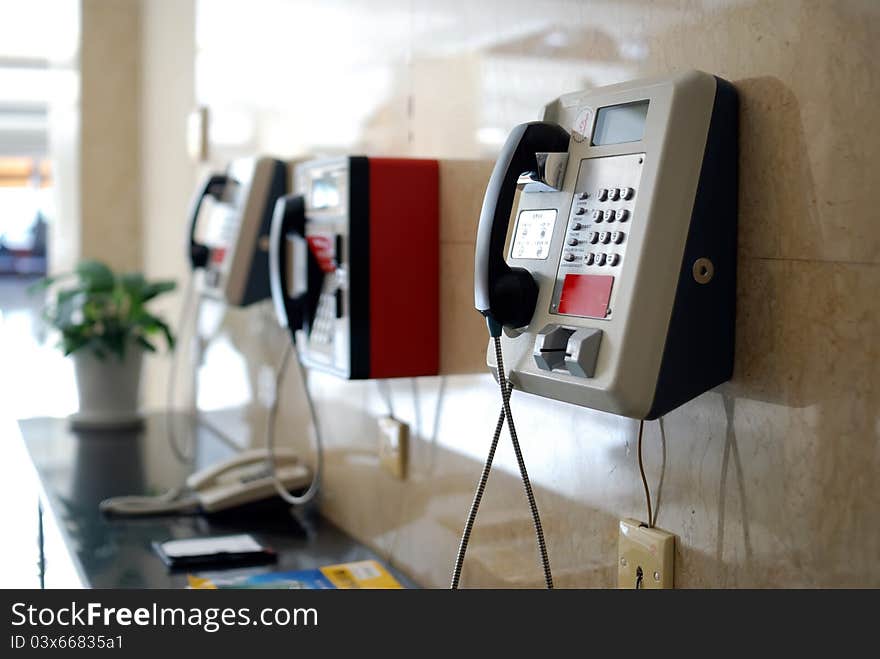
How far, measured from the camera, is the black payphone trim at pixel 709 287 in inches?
35.2

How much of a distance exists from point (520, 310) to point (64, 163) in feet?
11.8

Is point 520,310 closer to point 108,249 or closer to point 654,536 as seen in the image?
point 654,536

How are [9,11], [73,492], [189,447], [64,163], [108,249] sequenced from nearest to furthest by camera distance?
[73,492], [189,447], [108,249], [64,163], [9,11]

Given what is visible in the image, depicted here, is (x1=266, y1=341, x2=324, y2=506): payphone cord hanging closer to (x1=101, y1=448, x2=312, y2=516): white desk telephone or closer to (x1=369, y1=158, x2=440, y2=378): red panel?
(x1=101, y1=448, x2=312, y2=516): white desk telephone

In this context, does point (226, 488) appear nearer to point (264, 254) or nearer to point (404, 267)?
point (264, 254)

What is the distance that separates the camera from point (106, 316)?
2730mm

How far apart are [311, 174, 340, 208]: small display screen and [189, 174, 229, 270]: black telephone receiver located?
0.67m

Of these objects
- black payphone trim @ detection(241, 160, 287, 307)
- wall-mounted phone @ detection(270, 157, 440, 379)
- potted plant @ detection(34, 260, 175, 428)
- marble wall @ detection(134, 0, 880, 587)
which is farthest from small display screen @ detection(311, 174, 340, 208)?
potted plant @ detection(34, 260, 175, 428)

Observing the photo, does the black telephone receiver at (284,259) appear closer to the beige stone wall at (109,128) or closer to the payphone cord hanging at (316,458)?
the payphone cord hanging at (316,458)

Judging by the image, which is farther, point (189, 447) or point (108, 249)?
point (108, 249)

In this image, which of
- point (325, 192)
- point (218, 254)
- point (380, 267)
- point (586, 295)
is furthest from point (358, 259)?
point (218, 254)

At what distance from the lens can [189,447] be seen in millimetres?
2547

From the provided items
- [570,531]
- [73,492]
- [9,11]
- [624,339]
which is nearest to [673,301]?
[624,339]

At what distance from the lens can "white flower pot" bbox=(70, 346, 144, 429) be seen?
2.72m
